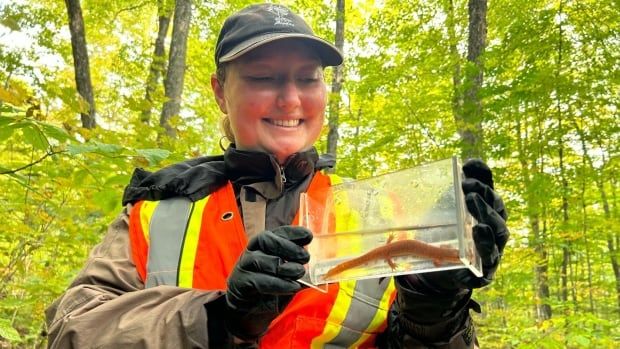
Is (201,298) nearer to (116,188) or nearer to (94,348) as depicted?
(94,348)

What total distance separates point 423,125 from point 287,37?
7.33 m

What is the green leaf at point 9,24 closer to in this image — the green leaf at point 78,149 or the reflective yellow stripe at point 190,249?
the green leaf at point 78,149

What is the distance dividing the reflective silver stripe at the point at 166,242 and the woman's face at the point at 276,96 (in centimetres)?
37

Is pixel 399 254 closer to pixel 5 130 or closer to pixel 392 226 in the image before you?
pixel 392 226

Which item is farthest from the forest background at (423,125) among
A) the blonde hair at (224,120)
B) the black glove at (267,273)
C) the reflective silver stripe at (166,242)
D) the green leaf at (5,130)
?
the black glove at (267,273)

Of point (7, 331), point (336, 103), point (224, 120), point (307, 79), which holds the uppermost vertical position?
point (336, 103)

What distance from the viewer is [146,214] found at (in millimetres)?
1668

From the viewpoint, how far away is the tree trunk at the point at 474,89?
608cm

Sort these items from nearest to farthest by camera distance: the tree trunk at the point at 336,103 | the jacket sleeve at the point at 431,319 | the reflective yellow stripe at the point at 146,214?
the jacket sleeve at the point at 431,319, the reflective yellow stripe at the point at 146,214, the tree trunk at the point at 336,103

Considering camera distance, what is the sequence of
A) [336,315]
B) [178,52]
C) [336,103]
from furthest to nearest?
[336,103] → [178,52] → [336,315]

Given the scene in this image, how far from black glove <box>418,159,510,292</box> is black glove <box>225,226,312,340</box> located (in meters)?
0.39

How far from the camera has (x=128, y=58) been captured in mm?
12039

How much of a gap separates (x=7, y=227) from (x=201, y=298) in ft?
9.82

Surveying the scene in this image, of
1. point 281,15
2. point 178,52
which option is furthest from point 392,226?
point 178,52
